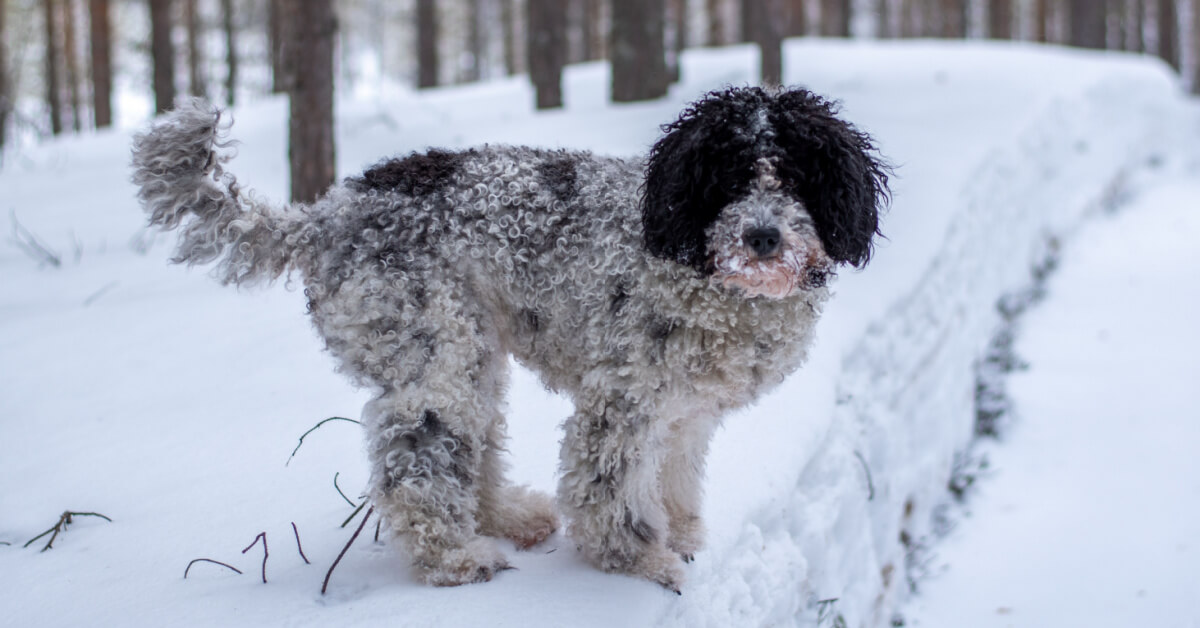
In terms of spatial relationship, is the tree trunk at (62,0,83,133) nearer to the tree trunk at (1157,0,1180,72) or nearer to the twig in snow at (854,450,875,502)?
the twig in snow at (854,450,875,502)

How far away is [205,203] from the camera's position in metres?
2.79

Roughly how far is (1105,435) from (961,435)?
105 cm

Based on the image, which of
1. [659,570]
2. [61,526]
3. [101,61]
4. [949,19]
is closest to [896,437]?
[659,570]

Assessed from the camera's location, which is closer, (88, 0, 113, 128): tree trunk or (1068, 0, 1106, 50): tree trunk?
(88, 0, 113, 128): tree trunk

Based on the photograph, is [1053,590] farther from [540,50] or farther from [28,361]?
[540,50]

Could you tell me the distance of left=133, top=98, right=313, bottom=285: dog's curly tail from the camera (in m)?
2.74

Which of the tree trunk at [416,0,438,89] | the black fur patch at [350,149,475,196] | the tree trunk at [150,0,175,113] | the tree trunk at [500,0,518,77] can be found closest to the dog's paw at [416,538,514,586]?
the black fur patch at [350,149,475,196]

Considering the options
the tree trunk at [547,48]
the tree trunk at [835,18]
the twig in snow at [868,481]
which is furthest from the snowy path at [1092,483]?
the tree trunk at [835,18]

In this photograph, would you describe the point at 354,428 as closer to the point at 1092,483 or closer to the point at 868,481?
the point at 868,481

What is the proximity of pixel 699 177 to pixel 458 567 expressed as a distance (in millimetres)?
1435

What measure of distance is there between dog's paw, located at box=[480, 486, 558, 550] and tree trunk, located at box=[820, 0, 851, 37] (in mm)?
21748

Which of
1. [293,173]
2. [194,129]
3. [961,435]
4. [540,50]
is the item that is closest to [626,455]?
[194,129]

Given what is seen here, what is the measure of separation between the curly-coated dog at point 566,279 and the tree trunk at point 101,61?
1711cm

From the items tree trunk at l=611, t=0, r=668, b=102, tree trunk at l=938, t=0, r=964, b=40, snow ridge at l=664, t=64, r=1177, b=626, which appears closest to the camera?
snow ridge at l=664, t=64, r=1177, b=626
